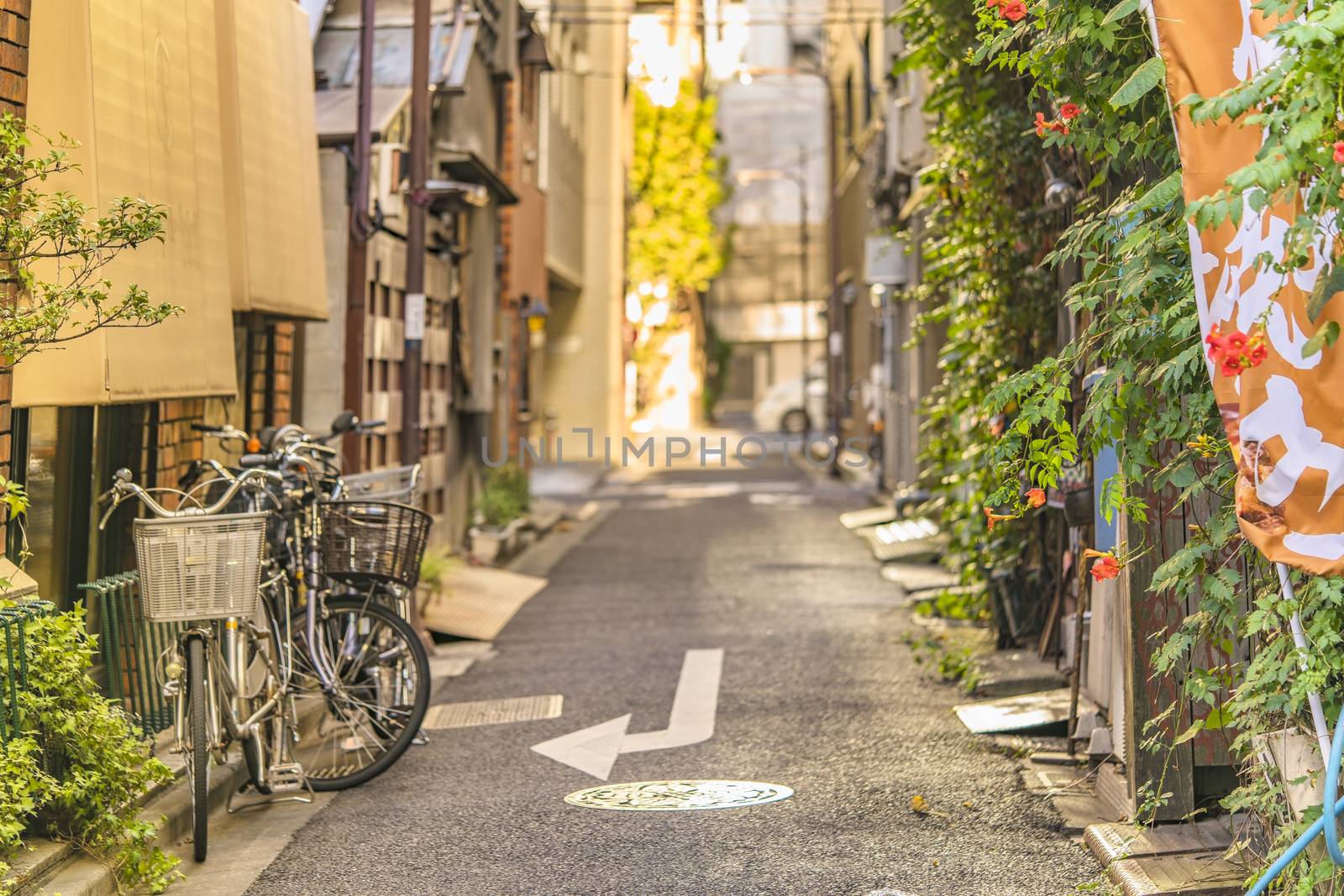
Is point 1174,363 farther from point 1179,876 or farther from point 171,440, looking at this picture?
point 171,440

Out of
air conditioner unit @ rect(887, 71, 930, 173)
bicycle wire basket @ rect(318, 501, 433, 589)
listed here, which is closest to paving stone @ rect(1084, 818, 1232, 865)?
bicycle wire basket @ rect(318, 501, 433, 589)

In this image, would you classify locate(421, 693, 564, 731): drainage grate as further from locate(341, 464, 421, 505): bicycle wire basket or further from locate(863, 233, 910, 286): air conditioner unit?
locate(863, 233, 910, 286): air conditioner unit

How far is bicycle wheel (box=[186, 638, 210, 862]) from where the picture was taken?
547cm

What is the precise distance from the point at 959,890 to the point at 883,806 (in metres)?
1.09

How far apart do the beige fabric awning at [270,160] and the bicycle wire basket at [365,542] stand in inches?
76.0

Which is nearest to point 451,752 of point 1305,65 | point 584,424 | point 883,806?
point 883,806

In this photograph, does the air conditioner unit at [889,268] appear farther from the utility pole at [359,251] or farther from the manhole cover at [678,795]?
the manhole cover at [678,795]

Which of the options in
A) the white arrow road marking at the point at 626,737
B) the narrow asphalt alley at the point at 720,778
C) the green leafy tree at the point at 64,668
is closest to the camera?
the green leafy tree at the point at 64,668

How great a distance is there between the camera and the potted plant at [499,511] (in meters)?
15.7

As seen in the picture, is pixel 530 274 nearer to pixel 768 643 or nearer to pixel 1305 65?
pixel 768 643

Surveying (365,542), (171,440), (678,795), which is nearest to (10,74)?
(365,542)

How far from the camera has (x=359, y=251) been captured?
11125 mm

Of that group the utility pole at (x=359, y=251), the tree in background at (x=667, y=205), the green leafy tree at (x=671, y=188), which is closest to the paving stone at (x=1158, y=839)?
the utility pole at (x=359, y=251)

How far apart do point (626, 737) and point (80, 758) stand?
3056 millimetres
